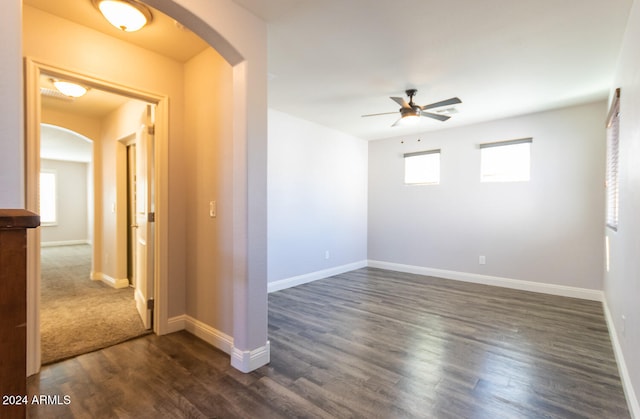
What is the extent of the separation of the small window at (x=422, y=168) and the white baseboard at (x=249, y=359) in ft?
13.7

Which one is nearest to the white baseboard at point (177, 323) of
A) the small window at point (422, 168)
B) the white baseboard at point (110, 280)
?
the white baseboard at point (110, 280)

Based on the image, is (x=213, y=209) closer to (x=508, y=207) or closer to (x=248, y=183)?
(x=248, y=183)

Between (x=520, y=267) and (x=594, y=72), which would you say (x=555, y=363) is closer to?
(x=520, y=267)

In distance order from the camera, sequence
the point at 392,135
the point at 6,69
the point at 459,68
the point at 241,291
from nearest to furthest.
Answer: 1. the point at 6,69
2. the point at 241,291
3. the point at 459,68
4. the point at 392,135

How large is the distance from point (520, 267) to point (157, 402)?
4.78 meters

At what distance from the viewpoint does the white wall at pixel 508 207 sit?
3.97m

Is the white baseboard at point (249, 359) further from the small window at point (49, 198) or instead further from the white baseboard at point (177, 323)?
the small window at point (49, 198)

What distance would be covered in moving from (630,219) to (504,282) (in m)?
2.90

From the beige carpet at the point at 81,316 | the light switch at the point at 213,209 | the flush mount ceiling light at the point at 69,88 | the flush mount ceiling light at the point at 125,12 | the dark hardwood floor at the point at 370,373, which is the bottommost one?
the dark hardwood floor at the point at 370,373

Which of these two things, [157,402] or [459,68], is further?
[459,68]

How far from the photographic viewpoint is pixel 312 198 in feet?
16.1

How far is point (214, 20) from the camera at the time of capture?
1.91 meters

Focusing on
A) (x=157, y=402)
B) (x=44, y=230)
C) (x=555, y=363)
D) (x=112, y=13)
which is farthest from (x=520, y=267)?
→ (x=44, y=230)

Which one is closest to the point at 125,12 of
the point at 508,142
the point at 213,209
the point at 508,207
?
the point at 213,209
